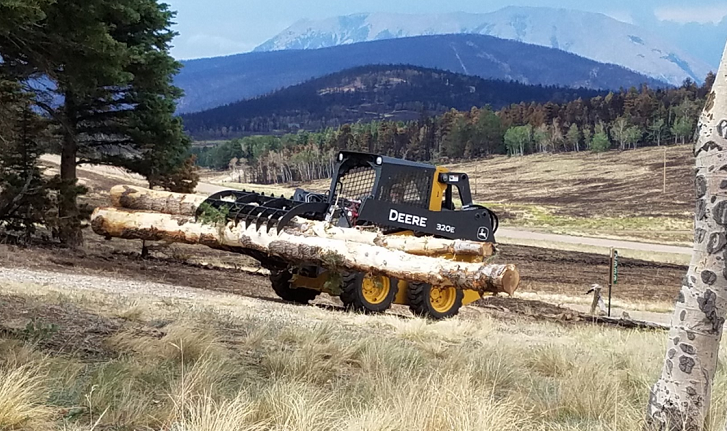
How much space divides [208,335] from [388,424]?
271 cm

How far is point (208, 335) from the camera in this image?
20.1 ft

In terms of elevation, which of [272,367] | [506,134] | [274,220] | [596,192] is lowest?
[596,192]

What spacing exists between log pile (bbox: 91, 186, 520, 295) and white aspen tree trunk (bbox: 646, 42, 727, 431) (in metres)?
5.74

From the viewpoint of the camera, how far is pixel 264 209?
12625mm

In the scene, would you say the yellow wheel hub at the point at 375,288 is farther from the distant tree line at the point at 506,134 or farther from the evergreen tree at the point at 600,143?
the distant tree line at the point at 506,134

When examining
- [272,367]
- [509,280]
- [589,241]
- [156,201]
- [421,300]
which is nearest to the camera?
[272,367]

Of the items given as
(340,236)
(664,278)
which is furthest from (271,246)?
(664,278)

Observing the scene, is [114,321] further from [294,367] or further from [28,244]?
[28,244]

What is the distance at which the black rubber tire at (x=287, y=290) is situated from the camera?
43.4 ft

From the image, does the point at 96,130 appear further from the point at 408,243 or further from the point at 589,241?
the point at 589,241

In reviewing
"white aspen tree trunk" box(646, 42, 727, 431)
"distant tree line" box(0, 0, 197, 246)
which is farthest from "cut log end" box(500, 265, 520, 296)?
"distant tree line" box(0, 0, 197, 246)

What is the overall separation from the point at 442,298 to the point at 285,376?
7789mm

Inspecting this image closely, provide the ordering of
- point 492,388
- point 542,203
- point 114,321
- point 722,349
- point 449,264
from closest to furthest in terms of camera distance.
Answer: point 492,388 < point 114,321 < point 722,349 < point 449,264 < point 542,203

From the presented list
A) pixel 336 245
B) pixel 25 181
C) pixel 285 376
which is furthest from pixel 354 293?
pixel 25 181
